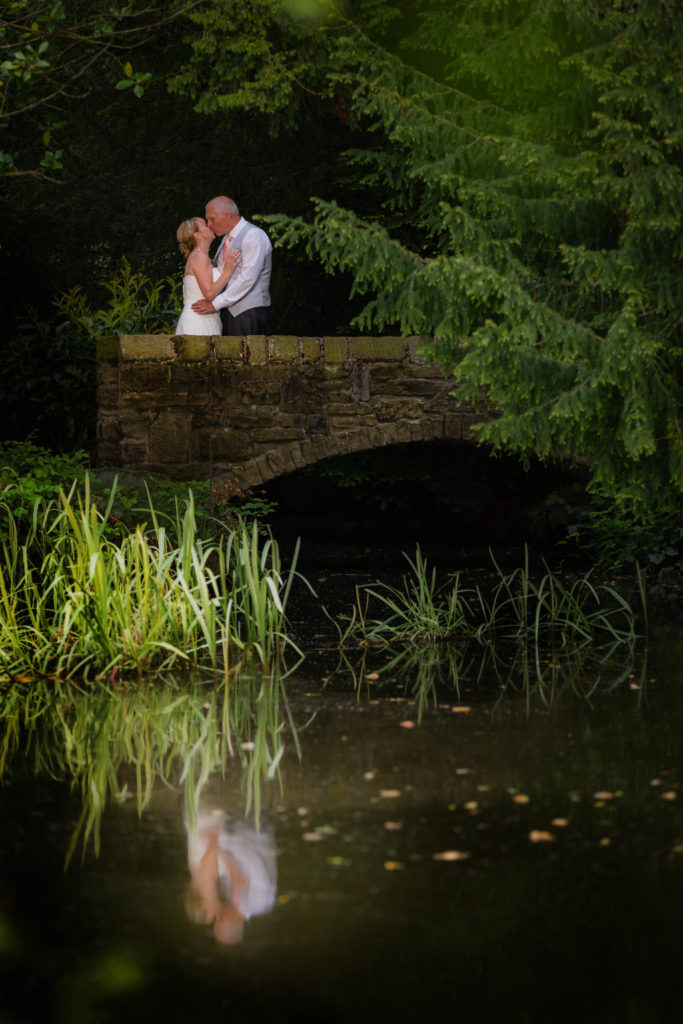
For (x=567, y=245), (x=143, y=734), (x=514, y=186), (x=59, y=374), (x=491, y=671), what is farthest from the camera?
(x=59, y=374)

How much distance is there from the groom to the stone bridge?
0.63m

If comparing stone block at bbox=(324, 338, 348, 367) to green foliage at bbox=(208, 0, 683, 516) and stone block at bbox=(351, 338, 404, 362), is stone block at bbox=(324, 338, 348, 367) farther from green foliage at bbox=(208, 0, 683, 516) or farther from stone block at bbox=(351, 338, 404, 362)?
green foliage at bbox=(208, 0, 683, 516)

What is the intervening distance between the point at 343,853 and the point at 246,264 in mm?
6891

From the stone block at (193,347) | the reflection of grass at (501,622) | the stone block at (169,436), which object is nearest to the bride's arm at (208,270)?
the stone block at (193,347)

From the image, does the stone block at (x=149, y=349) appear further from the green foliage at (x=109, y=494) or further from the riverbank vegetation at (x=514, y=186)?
the riverbank vegetation at (x=514, y=186)

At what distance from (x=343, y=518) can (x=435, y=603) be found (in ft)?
18.6

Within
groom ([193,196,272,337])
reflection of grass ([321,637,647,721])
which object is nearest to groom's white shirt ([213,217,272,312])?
groom ([193,196,272,337])

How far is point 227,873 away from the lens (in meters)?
3.36

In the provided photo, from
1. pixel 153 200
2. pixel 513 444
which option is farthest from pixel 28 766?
pixel 153 200

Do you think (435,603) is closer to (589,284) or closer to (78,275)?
(589,284)

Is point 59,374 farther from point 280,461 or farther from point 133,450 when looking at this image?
point 280,461

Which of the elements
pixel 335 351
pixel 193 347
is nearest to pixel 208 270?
pixel 193 347

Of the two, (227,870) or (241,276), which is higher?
(241,276)

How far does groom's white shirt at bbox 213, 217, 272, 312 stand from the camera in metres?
9.73
